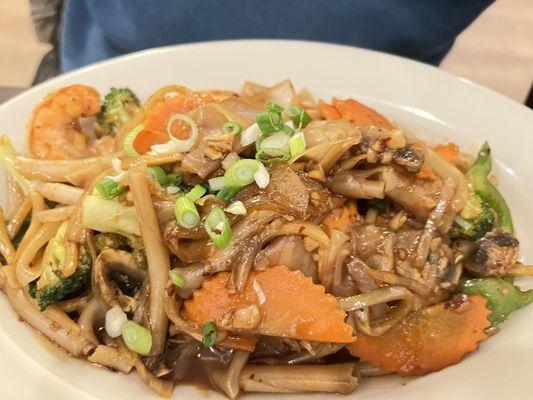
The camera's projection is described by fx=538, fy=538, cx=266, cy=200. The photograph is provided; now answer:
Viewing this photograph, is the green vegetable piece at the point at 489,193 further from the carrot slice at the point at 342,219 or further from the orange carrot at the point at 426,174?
the carrot slice at the point at 342,219

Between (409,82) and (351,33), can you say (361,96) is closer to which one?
(409,82)

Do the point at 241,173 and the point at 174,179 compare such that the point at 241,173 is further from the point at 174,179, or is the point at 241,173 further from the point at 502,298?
the point at 502,298

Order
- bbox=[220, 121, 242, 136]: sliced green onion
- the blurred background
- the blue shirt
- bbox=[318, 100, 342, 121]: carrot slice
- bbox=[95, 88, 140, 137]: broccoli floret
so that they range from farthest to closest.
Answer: the blurred background < the blue shirt < bbox=[95, 88, 140, 137]: broccoli floret < bbox=[318, 100, 342, 121]: carrot slice < bbox=[220, 121, 242, 136]: sliced green onion

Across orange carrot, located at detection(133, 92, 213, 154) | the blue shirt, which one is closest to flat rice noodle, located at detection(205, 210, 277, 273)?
orange carrot, located at detection(133, 92, 213, 154)

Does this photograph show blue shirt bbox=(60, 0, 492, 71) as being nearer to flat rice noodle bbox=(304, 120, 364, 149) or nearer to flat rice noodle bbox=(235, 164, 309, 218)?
flat rice noodle bbox=(304, 120, 364, 149)

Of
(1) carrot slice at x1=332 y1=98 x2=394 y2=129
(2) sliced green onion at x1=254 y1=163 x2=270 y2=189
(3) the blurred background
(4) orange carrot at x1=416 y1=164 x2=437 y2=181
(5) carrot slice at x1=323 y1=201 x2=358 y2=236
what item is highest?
(2) sliced green onion at x1=254 y1=163 x2=270 y2=189

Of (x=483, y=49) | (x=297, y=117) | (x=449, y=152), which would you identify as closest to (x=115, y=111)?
(x=297, y=117)

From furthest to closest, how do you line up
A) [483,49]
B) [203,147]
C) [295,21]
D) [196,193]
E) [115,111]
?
[483,49], [295,21], [115,111], [203,147], [196,193]

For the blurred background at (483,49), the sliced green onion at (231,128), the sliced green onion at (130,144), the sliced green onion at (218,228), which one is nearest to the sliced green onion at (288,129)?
the sliced green onion at (231,128)
